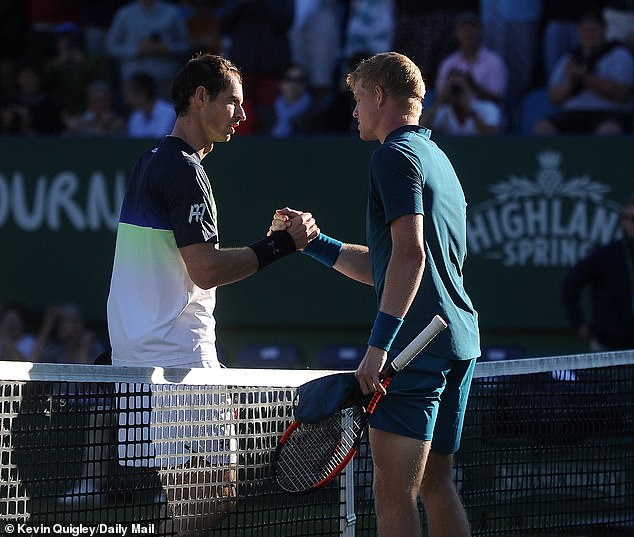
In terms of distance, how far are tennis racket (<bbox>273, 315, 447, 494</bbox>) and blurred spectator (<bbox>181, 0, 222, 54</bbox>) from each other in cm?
757

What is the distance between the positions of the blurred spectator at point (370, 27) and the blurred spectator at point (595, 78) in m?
1.60

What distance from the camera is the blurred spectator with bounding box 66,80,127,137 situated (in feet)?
34.8

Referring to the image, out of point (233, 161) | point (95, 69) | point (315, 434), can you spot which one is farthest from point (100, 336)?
point (315, 434)

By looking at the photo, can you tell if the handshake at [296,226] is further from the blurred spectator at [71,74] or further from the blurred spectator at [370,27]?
the blurred spectator at [71,74]

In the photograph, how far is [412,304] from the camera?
13.4ft

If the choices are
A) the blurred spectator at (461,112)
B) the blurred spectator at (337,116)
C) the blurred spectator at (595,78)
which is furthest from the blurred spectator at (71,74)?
the blurred spectator at (595,78)

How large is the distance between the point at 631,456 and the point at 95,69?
7124 millimetres

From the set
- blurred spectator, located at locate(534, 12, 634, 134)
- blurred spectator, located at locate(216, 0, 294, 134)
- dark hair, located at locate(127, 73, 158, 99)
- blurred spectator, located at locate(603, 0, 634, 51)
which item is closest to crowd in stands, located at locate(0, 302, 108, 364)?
dark hair, located at locate(127, 73, 158, 99)

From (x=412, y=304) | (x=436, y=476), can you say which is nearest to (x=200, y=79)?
(x=412, y=304)

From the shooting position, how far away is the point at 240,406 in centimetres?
457

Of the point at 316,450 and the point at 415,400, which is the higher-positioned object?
the point at 415,400

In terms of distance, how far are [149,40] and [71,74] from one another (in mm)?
801

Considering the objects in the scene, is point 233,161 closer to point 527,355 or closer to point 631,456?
point 527,355

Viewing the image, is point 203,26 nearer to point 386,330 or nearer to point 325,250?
point 325,250
